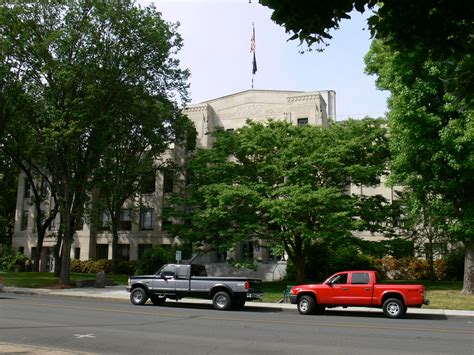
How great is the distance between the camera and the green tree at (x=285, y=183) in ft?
87.9

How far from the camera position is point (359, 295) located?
→ 18.3 m

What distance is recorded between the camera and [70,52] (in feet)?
103

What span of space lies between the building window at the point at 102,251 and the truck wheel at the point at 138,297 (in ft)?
111

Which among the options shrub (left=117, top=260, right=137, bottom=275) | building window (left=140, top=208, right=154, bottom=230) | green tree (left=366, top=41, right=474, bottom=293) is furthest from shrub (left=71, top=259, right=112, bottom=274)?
green tree (left=366, top=41, right=474, bottom=293)

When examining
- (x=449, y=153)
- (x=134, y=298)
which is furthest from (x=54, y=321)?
(x=449, y=153)

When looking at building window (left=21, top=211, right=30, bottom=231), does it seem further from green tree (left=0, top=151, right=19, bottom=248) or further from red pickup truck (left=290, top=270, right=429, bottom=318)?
red pickup truck (left=290, top=270, right=429, bottom=318)

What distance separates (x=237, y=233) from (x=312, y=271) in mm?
7594

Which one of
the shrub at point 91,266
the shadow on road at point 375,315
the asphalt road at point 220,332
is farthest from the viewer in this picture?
the shrub at point 91,266

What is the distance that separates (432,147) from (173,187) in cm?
3174

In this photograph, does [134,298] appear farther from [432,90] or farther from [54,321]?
[432,90]

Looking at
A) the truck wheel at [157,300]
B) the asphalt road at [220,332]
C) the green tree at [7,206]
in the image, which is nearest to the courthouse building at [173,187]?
the green tree at [7,206]

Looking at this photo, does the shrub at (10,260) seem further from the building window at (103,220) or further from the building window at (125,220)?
the building window at (125,220)

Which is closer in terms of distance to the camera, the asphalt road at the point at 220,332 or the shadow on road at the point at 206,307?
the asphalt road at the point at 220,332

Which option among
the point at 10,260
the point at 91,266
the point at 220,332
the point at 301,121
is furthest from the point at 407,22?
the point at 10,260
